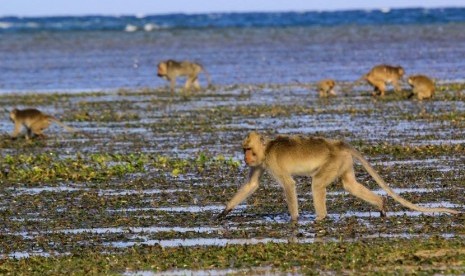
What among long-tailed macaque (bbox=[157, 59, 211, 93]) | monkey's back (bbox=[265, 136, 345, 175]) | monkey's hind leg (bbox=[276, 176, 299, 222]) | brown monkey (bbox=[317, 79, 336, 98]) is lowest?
long-tailed macaque (bbox=[157, 59, 211, 93])

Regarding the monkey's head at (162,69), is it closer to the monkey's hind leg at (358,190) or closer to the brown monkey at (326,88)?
the brown monkey at (326,88)

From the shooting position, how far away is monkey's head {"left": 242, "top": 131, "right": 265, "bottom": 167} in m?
13.0

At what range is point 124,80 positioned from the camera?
136 feet

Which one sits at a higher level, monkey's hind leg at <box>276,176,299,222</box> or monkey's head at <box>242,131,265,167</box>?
monkey's head at <box>242,131,265,167</box>

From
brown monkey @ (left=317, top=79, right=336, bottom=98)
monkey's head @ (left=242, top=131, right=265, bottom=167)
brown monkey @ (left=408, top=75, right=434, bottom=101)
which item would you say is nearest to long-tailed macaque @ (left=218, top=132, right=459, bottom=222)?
monkey's head @ (left=242, top=131, right=265, bottom=167)

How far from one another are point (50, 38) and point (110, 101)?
57.5m

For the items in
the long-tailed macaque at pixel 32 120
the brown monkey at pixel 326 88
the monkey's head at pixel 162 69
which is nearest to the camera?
the long-tailed macaque at pixel 32 120

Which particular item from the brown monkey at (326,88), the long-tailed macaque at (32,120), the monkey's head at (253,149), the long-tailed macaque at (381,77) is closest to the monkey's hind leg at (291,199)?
the monkey's head at (253,149)

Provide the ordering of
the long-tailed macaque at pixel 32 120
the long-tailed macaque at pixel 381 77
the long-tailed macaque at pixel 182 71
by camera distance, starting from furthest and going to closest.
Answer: the long-tailed macaque at pixel 182 71 < the long-tailed macaque at pixel 381 77 < the long-tailed macaque at pixel 32 120

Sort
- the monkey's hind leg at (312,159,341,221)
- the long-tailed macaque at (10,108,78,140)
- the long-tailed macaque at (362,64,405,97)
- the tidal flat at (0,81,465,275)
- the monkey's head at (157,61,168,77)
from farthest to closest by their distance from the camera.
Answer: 1. the monkey's head at (157,61,168,77)
2. the long-tailed macaque at (362,64,405,97)
3. the long-tailed macaque at (10,108,78,140)
4. the monkey's hind leg at (312,159,341,221)
5. the tidal flat at (0,81,465,275)

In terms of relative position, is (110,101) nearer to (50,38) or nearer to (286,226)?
(286,226)

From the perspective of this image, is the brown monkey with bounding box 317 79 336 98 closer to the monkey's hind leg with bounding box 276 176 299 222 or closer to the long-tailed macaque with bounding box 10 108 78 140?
the long-tailed macaque with bounding box 10 108 78 140

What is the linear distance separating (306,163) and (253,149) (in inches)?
25.1

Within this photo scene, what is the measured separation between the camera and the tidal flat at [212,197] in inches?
423
